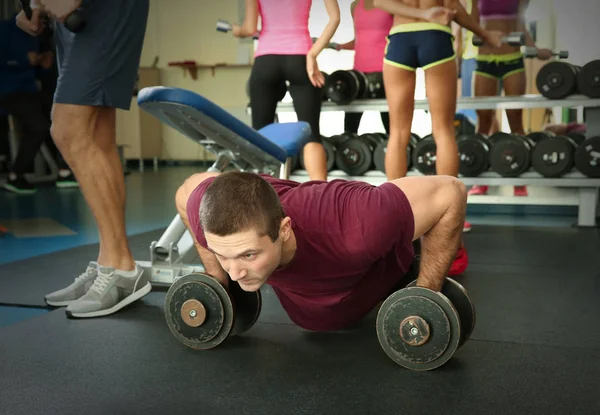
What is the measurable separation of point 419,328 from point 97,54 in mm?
1104

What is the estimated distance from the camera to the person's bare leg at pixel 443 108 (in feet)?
7.59

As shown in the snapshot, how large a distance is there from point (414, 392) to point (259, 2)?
1973mm

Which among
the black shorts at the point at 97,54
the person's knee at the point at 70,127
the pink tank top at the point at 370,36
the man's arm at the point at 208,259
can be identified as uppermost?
the pink tank top at the point at 370,36

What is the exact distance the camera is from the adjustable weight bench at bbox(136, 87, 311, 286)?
1543 mm

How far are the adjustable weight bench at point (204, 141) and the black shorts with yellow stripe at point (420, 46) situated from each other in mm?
540

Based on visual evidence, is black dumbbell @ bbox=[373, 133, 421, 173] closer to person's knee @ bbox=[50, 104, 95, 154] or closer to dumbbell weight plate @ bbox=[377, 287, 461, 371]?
person's knee @ bbox=[50, 104, 95, 154]

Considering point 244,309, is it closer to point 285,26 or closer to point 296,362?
point 296,362

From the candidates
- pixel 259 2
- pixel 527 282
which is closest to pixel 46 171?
pixel 259 2

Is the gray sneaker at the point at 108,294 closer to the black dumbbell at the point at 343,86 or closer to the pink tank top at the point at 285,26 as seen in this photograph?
the pink tank top at the point at 285,26

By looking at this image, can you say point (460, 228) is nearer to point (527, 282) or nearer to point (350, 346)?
point (350, 346)

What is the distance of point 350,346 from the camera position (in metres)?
1.46

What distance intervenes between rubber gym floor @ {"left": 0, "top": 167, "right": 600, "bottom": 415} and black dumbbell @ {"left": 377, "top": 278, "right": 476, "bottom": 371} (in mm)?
35

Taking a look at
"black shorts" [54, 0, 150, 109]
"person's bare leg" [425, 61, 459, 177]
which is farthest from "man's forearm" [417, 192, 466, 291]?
"person's bare leg" [425, 61, 459, 177]

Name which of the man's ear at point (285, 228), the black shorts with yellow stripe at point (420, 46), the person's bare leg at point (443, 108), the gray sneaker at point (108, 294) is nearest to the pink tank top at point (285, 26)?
the black shorts with yellow stripe at point (420, 46)
